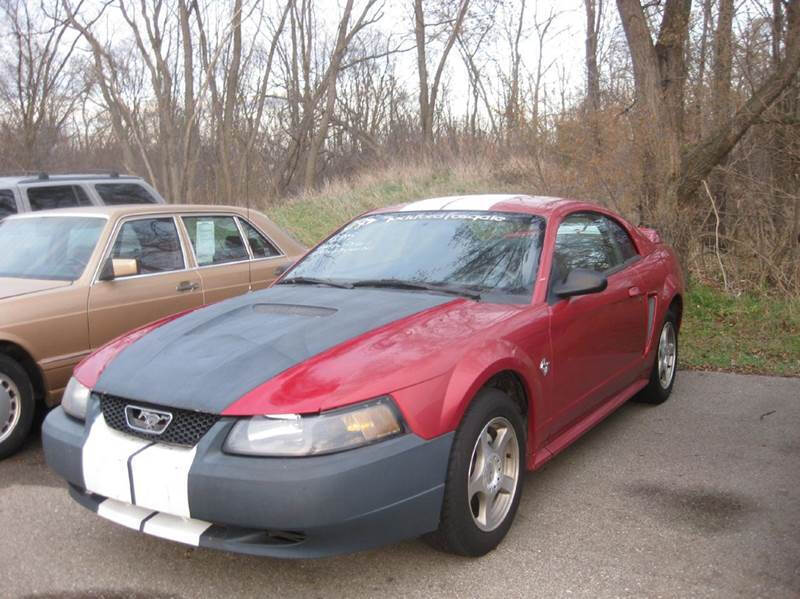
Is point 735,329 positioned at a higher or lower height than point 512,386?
lower

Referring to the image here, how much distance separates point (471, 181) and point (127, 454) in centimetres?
1486

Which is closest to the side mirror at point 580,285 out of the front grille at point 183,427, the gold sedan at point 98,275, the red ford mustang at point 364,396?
the red ford mustang at point 364,396

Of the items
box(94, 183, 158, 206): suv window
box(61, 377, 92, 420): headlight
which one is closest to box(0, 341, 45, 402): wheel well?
box(61, 377, 92, 420): headlight

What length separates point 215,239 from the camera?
622cm

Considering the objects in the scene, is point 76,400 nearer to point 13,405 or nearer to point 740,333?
point 13,405

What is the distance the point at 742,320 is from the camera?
26.1ft

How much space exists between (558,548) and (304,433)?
1.37 metres

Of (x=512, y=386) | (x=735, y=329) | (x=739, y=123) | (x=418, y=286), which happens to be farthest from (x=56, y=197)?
(x=739, y=123)

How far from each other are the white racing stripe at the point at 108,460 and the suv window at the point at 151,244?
2630mm

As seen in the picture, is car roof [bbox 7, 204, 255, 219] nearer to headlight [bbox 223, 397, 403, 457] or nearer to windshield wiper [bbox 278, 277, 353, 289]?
windshield wiper [bbox 278, 277, 353, 289]

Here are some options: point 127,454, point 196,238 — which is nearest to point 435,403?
point 127,454

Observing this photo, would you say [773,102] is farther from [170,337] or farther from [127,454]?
[127,454]

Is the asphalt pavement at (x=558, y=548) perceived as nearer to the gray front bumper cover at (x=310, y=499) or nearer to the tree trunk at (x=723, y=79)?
the gray front bumper cover at (x=310, y=499)

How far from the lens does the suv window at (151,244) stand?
5.54 metres
